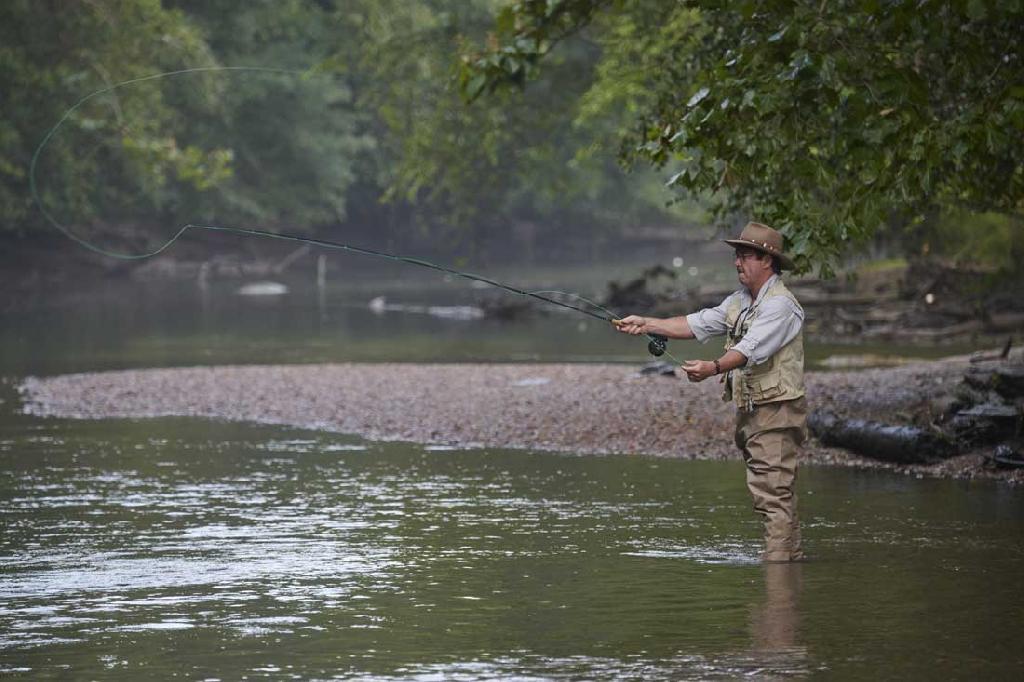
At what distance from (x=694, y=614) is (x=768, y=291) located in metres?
1.95

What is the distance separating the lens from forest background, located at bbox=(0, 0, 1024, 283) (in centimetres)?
1024

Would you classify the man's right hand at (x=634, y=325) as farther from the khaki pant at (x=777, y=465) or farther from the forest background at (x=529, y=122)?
the forest background at (x=529, y=122)

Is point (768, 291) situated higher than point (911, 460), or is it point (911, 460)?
point (768, 291)

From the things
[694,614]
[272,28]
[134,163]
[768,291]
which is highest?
[272,28]

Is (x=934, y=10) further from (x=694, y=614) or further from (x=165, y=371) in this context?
(x=165, y=371)

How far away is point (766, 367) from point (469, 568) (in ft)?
6.74

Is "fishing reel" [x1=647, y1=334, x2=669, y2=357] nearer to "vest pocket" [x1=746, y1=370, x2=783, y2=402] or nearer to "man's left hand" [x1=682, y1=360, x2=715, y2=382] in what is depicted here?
"man's left hand" [x1=682, y1=360, x2=715, y2=382]

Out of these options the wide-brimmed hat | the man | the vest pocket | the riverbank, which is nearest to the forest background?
the wide-brimmed hat

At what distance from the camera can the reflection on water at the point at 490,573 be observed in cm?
714

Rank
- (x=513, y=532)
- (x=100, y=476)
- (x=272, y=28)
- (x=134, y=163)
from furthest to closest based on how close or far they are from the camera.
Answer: (x=272, y=28) < (x=134, y=163) < (x=100, y=476) < (x=513, y=532)

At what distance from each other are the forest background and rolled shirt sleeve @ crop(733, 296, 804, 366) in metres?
1.35

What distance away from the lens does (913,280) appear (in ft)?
94.1

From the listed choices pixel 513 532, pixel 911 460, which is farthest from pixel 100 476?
pixel 911 460

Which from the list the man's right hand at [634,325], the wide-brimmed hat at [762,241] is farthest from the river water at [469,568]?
the wide-brimmed hat at [762,241]
